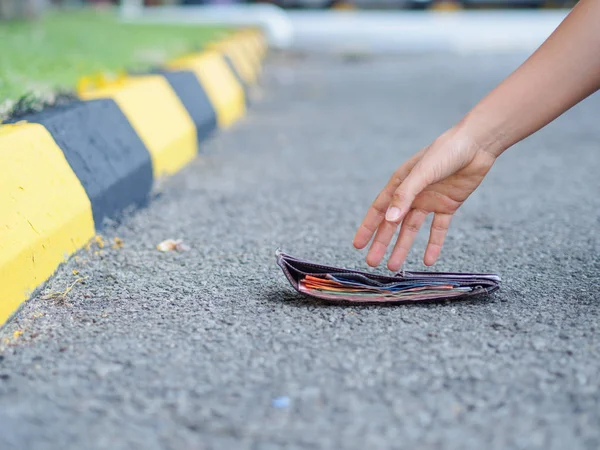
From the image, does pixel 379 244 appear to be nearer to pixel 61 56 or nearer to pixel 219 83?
pixel 219 83

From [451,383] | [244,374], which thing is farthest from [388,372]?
Answer: [244,374]

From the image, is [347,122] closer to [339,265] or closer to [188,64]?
[188,64]

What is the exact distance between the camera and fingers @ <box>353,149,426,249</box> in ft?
Answer: 6.38

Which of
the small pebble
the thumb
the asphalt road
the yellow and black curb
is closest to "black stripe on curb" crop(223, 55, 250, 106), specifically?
the yellow and black curb

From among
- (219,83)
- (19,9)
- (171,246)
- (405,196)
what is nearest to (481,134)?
(405,196)

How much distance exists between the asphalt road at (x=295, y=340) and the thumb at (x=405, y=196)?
24 cm

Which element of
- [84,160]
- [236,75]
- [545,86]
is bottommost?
[236,75]

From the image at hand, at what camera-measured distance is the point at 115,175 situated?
2668 millimetres

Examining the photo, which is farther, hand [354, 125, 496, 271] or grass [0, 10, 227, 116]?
grass [0, 10, 227, 116]

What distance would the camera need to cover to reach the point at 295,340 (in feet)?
5.52

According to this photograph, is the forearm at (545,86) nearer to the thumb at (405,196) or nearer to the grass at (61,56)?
the thumb at (405,196)

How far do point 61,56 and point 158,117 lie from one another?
178cm

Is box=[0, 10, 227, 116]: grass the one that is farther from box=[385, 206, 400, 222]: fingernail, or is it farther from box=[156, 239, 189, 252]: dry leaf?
box=[385, 206, 400, 222]: fingernail

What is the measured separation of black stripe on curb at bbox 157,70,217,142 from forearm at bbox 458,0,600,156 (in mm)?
2342
